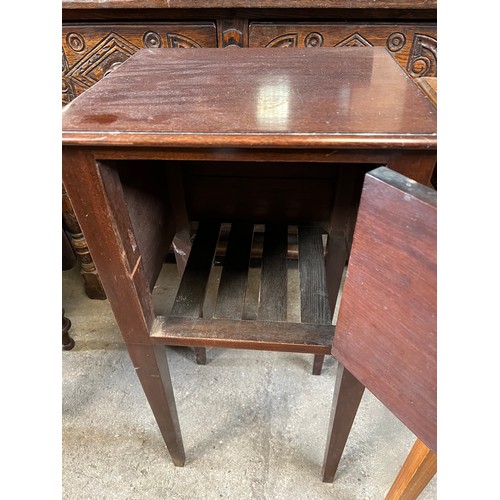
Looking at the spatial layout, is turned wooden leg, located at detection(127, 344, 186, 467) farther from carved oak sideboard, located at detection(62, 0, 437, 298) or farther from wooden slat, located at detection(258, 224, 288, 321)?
carved oak sideboard, located at detection(62, 0, 437, 298)

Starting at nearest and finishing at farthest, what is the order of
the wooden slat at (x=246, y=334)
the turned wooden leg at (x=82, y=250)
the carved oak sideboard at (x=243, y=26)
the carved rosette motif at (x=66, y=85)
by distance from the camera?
the wooden slat at (x=246, y=334) → the carved oak sideboard at (x=243, y=26) → the carved rosette motif at (x=66, y=85) → the turned wooden leg at (x=82, y=250)

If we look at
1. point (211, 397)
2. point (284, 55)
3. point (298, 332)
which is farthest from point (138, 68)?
point (211, 397)

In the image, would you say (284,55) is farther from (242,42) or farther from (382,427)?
(382,427)

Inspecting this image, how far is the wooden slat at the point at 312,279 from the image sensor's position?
72 cm

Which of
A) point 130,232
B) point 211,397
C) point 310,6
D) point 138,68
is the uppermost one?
point 310,6

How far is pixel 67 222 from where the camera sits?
1205 millimetres

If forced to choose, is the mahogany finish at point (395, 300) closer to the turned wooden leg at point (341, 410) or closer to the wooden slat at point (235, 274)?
the turned wooden leg at point (341, 410)

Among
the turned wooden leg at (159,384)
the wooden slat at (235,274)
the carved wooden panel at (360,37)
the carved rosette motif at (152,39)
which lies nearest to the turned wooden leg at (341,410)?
the wooden slat at (235,274)

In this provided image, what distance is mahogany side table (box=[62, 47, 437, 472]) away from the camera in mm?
440

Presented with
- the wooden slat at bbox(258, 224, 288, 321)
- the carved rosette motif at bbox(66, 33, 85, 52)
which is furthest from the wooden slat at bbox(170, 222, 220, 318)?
the carved rosette motif at bbox(66, 33, 85, 52)

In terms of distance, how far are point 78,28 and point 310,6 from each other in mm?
561

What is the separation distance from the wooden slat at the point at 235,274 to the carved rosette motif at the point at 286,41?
448 mm

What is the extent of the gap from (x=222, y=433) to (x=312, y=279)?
1.63 ft

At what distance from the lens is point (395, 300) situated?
431 mm
